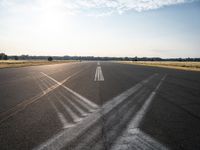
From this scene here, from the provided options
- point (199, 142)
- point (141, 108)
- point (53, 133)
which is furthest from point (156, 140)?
point (141, 108)

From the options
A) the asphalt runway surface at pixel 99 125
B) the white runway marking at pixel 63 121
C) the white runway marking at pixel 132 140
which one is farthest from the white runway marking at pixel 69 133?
the white runway marking at pixel 132 140

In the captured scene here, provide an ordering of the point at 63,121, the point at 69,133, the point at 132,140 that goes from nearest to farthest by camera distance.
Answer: the point at 132,140
the point at 69,133
the point at 63,121

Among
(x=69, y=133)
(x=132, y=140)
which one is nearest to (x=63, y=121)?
(x=69, y=133)

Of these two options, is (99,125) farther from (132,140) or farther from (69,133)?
(132,140)

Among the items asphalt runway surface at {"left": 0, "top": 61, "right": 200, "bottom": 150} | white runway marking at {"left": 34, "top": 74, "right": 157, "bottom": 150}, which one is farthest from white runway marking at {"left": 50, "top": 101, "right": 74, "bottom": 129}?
white runway marking at {"left": 34, "top": 74, "right": 157, "bottom": 150}

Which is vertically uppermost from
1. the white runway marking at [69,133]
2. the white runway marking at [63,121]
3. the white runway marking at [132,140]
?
the white runway marking at [132,140]

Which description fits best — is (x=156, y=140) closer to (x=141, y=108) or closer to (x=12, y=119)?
(x=141, y=108)

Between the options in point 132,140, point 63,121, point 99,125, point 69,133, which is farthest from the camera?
point 63,121

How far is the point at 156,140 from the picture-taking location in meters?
4.25

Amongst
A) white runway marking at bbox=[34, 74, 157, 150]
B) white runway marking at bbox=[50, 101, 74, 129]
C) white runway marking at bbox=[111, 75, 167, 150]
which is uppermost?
white runway marking at bbox=[111, 75, 167, 150]

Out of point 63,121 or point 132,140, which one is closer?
point 132,140

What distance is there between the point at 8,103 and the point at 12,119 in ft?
7.99

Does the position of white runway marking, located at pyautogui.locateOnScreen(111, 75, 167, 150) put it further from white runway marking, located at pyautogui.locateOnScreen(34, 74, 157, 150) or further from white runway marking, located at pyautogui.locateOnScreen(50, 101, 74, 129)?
white runway marking, located at pyautogui.locateOnScreen(50, 101, 74, 129)

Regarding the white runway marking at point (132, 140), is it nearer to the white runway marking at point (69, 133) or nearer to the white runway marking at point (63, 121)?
the white runway marking at point (69, 133)
